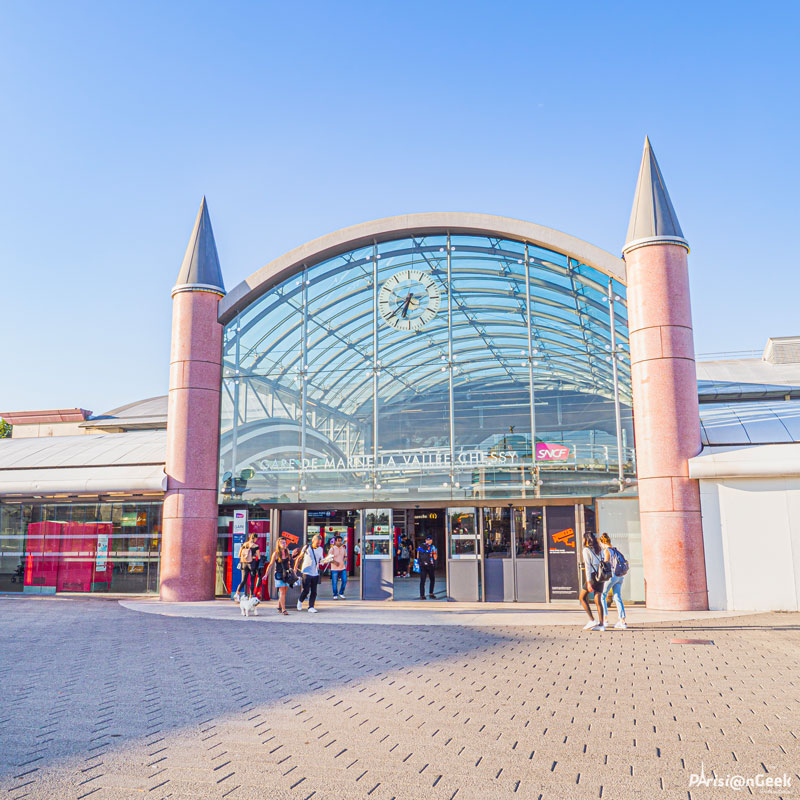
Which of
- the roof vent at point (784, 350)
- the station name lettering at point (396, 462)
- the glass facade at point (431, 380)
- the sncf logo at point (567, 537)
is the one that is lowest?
the sncf logo at point (567, 537)

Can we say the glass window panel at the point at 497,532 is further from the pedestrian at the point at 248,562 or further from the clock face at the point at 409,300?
the pedestrian at the point at 248,562

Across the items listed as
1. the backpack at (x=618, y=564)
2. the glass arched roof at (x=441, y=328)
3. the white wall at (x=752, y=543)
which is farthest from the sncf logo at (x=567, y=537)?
the backpack at (x=618, y=564)

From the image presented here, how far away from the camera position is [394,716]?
7.18m

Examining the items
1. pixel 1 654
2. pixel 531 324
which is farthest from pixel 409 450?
→ pixel 1 654

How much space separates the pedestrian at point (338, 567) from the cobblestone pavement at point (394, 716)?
6349mm

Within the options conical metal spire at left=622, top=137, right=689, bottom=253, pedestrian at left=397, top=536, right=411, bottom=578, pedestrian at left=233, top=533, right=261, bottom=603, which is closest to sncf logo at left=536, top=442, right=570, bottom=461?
conical metal spire at left=622, top=137, right=689, bottom=253

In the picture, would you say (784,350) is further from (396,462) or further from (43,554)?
(43,554)

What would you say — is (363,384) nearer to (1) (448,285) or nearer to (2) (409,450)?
(2) (409,450)

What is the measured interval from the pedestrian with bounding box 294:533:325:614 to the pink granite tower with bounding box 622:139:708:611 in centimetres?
712

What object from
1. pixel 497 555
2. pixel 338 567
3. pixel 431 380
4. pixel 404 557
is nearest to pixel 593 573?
pixel 497 555

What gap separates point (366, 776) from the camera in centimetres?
540

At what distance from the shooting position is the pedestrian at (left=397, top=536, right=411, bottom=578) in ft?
89.9

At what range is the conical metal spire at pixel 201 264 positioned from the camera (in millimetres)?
20891

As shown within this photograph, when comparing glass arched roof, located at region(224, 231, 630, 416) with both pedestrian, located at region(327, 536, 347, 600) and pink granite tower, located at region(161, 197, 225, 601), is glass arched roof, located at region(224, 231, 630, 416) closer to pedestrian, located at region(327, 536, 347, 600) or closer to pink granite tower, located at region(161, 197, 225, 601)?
pink granite tower, located at region(161, 197, 225, 601)
